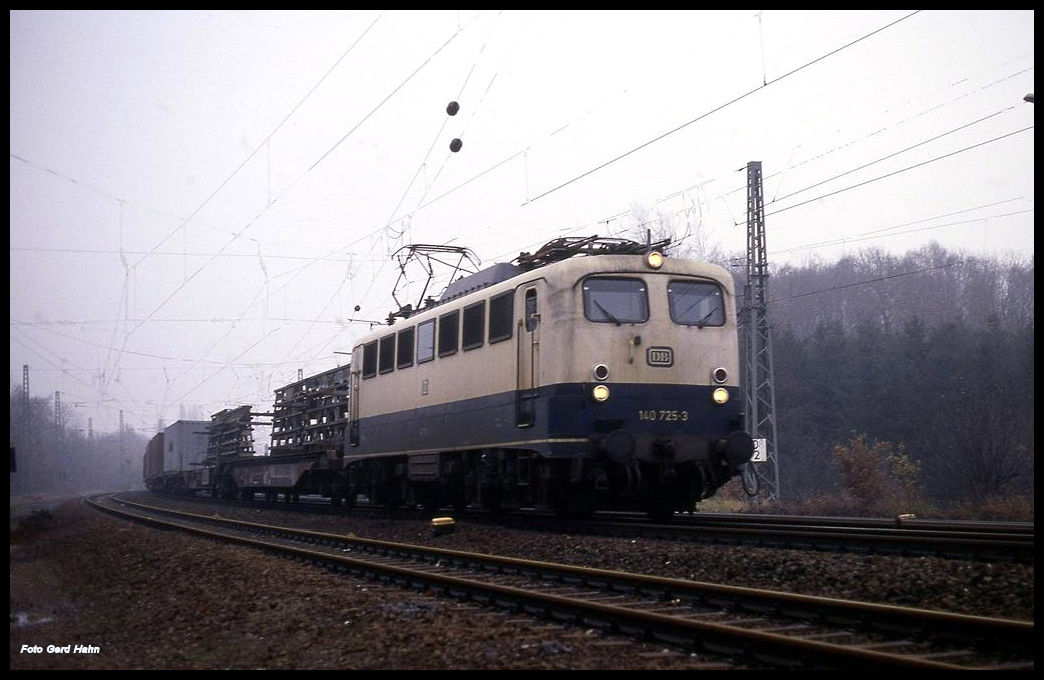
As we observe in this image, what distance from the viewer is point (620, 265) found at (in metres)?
14.4

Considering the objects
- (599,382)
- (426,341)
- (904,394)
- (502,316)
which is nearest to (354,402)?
(426,341)

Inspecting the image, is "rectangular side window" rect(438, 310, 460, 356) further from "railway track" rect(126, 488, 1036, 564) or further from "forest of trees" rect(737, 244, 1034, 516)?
"forest of trees" rect(737, 244, 1034, 516)

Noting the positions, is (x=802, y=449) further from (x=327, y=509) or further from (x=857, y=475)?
(x=327, y=509)

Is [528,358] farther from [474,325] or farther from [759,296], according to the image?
[759,296]

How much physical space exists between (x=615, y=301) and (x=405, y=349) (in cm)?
643

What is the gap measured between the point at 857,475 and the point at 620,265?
15.6 meters

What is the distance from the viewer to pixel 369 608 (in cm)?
898

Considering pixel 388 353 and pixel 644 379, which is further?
pixel 388 353

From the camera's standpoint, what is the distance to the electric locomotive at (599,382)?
13.7m

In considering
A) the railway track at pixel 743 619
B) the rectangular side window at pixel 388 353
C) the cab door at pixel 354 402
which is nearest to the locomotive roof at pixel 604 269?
the rectangular side window at pixel 388 353

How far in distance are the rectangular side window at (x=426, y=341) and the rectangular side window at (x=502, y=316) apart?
2540mm

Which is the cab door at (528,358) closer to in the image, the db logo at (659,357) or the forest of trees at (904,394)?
the db logo at (659,357)

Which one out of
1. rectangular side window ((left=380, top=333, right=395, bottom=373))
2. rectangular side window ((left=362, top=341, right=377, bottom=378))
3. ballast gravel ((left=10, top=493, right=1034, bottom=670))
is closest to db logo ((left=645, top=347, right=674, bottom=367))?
ballast gravel ((left=10, top=493, right=1034, bottom=670))
